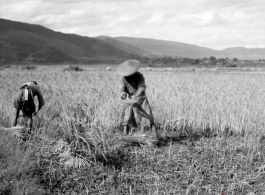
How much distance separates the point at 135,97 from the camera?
531cm

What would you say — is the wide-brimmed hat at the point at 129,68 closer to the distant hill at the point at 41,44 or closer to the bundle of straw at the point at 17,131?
the bundle of straw at the point at 17,131

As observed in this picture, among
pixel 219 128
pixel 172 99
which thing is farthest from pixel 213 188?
pixel 172 99

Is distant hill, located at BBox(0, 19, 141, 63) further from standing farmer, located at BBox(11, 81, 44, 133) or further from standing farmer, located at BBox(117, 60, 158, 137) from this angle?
standing farmer, located at BBox(117, 60, 158, 137)

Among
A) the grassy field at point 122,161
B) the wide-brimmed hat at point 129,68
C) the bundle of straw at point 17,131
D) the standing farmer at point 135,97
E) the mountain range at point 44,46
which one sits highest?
the mountain range at point 44,46

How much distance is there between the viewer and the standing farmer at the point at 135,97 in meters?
5.27

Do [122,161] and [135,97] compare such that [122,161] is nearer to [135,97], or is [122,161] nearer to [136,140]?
[136,140]

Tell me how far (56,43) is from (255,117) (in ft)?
419

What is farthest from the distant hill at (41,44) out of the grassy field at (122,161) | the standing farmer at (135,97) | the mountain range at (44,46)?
the grassy field at (122,161)

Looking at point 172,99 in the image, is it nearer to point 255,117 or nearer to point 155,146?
point 255,117

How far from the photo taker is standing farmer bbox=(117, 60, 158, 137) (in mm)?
5273

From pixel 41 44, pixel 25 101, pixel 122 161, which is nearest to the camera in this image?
pixel 122 161

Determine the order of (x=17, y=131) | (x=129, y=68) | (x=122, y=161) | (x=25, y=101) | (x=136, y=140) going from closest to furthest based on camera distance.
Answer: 1. (x=122, y=161)
2. (x=17, y=131)
3. (x=136, y=140)
4. (x=25, y=101)
5. (x=129, y=68)

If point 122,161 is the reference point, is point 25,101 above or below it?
above

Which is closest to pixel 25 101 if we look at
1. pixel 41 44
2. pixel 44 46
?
pixel 44 46
